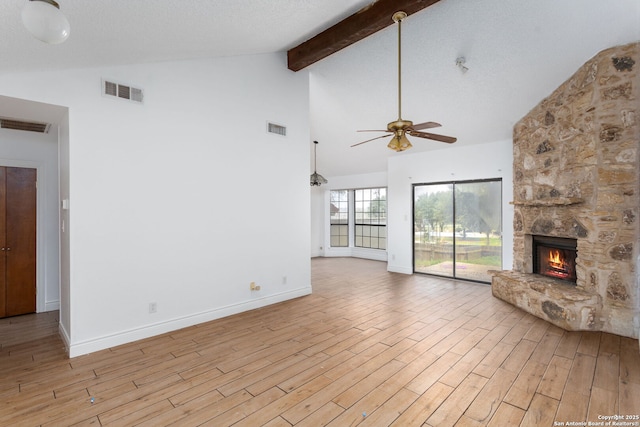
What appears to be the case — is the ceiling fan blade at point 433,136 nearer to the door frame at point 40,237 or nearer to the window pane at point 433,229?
the window pane at point 433,229

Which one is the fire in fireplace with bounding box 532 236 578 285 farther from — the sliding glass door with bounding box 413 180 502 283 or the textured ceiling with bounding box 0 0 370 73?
the textured ceiling with bounding box 0 0 370 73

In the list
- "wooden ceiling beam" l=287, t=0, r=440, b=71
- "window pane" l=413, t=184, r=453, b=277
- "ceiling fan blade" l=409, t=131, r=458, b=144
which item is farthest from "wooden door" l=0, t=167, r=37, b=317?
"window pane" l=413, t=184, r=453, b=277

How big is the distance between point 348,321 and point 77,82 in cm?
399

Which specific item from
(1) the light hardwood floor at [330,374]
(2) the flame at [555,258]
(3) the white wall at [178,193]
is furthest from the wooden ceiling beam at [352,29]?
(2) the flame at [555,258]

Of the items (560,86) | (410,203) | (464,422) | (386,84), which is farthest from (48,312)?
Result: (560,86)

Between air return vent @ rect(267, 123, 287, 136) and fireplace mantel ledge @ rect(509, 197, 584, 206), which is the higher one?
air return vent @ rect(267, 123, 287, 136)

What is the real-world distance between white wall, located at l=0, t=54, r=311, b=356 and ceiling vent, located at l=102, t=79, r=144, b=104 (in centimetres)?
6

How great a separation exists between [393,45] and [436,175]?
3.11 meters

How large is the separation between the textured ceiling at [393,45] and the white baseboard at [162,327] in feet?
8.60

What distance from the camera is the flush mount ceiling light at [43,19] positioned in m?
1.31

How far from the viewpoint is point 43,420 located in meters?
2.09

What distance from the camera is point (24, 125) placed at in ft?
12.8

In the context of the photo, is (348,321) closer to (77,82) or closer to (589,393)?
(589,393)

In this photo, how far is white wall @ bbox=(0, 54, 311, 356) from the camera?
3.06 metres
